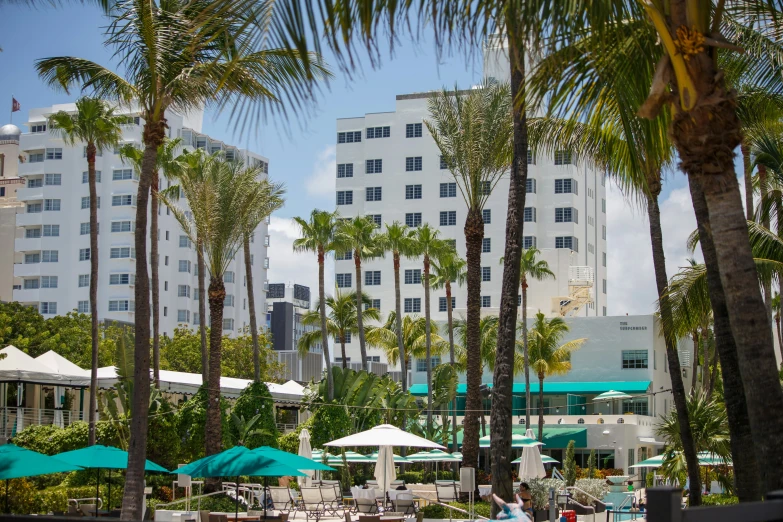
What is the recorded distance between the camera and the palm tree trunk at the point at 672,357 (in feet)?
67.5

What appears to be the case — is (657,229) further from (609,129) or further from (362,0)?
(362,0)

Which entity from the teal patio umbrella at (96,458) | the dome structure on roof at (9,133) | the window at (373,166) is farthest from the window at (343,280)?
the teal patio umbrella at (96,458)

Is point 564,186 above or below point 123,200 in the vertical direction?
below

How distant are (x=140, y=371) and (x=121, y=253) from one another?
79581 mm

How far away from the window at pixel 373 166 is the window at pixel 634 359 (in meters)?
35.6

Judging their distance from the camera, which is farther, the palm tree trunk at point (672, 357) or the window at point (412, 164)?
the window at point (412, 164)

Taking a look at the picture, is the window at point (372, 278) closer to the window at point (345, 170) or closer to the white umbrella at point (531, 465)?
the window at point (345, 170)

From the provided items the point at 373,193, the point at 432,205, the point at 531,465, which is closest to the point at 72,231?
the point at 373,193

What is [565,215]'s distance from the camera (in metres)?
86.2

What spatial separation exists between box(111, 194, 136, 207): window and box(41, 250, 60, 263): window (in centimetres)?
769

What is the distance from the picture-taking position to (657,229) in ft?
75.9

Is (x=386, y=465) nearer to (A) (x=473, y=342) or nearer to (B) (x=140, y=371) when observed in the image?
(A) (x=473, y=342)

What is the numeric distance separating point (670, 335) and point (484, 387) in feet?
71.5

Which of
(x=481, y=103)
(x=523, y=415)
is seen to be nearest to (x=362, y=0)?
(x=481, y=103)
